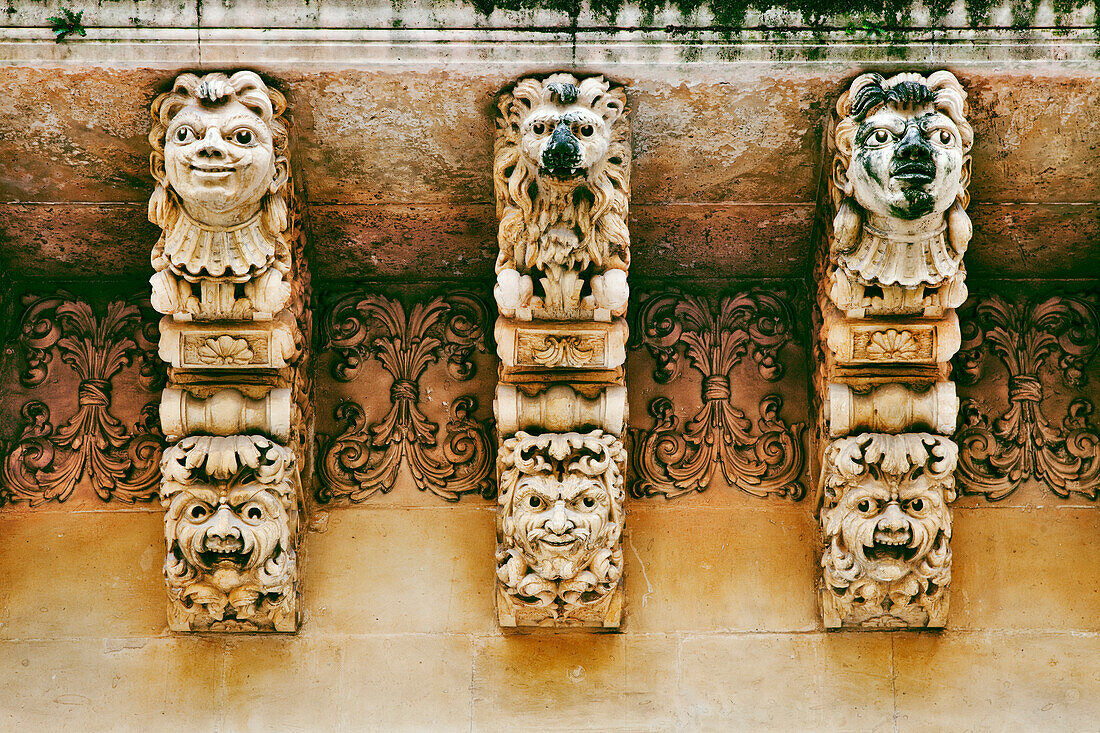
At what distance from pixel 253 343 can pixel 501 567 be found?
104 centimetres

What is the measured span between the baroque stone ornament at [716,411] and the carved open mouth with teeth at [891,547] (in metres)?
0.39

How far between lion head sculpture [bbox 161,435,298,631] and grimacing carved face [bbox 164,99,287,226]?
0.73 metres

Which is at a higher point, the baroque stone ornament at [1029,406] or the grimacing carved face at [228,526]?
the baroque stone ornament at [1029,406]

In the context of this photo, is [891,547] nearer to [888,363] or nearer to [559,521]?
[888,363]

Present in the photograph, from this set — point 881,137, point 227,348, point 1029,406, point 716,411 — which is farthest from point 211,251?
point 1029,406

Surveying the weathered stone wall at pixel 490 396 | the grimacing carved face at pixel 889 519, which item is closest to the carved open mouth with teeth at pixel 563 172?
the weathered stone wall at pixel 490 396

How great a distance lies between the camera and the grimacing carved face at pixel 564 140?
4016 mm

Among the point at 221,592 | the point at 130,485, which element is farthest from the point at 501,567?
the point at 130,485

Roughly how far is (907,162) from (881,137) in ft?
0.42

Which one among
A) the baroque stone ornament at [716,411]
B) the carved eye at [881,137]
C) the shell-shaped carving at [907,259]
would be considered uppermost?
the carved eye at [881,137]

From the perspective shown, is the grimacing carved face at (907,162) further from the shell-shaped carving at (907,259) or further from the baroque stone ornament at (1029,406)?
the baroque stone ornament at (1029,406)

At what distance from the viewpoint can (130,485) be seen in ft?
15.3

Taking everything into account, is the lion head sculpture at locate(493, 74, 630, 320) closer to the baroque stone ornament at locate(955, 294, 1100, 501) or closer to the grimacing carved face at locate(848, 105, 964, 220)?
the grimacing carved face at locate(848, 105, 964, 220)

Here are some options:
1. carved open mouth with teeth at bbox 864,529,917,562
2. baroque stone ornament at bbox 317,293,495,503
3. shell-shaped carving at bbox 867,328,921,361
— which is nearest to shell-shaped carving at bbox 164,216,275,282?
baroque stone ornament at bbox 317,293,495,503
